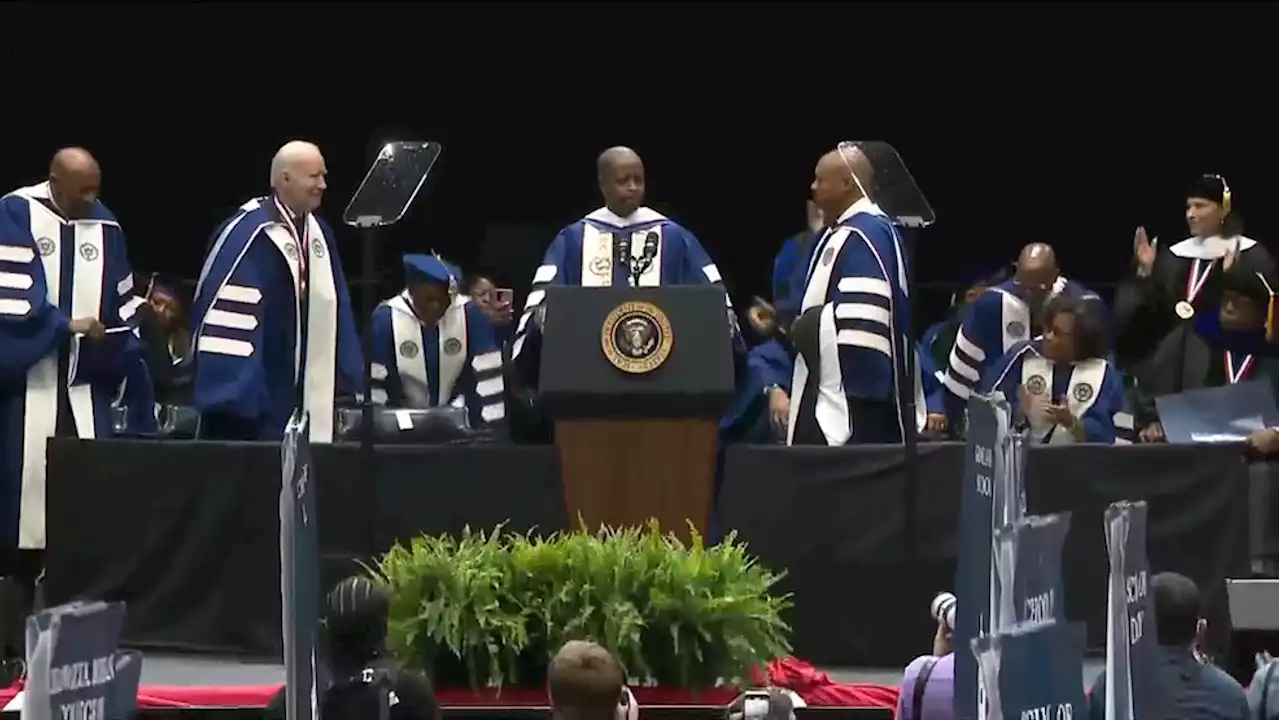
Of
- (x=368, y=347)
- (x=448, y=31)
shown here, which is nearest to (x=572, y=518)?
(x=368, y=347)

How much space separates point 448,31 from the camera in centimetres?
1517

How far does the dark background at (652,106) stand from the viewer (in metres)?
15.0

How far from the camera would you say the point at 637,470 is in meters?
8.52

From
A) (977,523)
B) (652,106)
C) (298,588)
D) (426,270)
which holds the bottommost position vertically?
(298,588)

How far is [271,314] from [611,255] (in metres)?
1.27

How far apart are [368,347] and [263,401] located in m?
1.32

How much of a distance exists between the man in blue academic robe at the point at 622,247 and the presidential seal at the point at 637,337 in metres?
1.41

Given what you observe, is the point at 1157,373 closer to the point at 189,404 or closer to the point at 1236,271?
the point at 1236,271

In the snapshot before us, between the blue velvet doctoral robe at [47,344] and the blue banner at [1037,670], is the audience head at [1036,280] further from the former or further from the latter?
the blue banner at [1037,670]

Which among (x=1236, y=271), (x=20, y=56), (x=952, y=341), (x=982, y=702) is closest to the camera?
(x=982, y=702)

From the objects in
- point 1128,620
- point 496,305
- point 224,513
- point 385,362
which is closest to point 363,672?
point 1128,620

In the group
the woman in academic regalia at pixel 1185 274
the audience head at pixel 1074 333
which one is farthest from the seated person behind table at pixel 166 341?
the woman in academic regalia at pixel 1185 274

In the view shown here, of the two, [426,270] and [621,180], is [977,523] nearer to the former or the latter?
[621,180]

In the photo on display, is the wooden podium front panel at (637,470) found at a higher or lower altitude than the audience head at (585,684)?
higher
